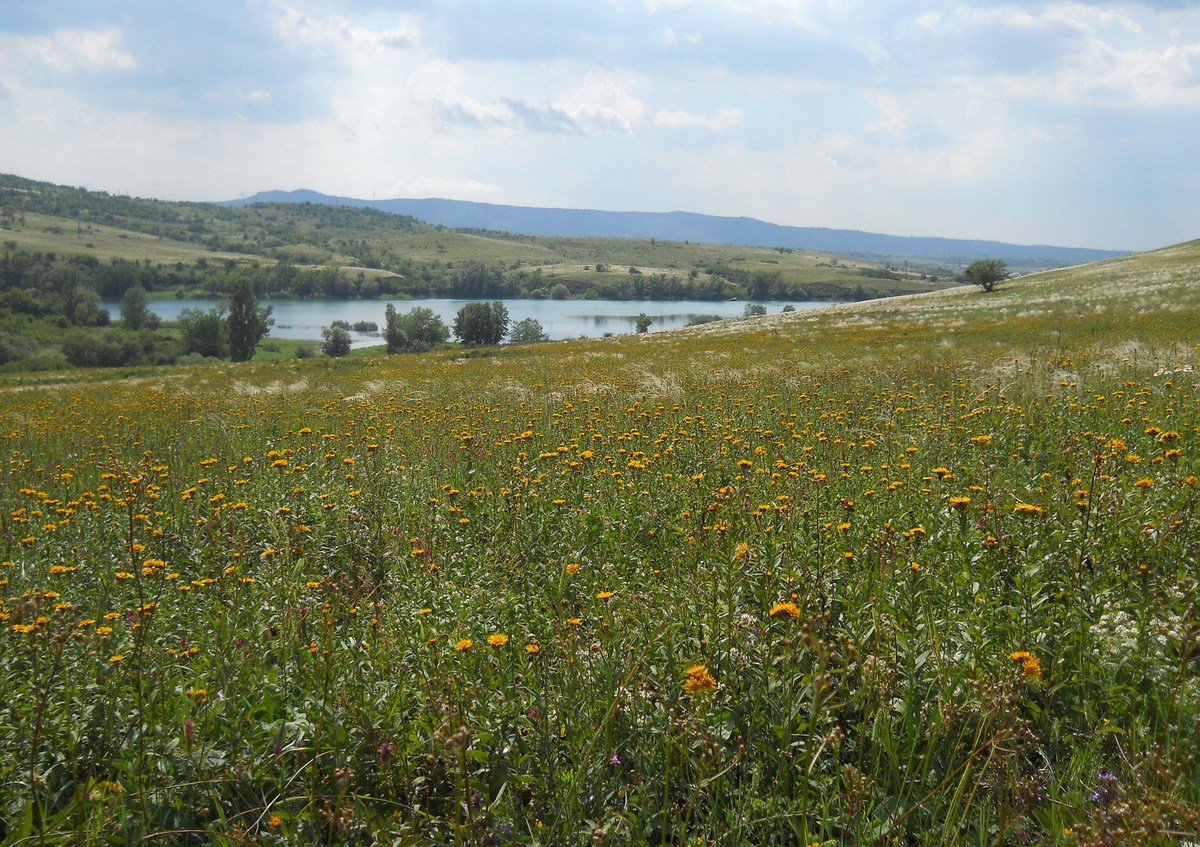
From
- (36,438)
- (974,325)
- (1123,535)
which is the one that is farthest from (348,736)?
(974,325)

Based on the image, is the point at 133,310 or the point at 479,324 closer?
the point at 479,324

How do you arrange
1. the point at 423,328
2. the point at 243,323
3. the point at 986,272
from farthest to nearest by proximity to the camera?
the point at 423,328, the point at 243,323, the point at 986,272

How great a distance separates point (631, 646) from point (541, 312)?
117611mm

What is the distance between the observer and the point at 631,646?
2.81 m

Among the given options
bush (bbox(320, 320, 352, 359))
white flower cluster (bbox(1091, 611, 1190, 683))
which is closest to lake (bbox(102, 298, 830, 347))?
bush (bbox(320, 320, 352, 359))

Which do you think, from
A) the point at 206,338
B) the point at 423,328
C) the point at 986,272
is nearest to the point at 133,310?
the point at 206,338

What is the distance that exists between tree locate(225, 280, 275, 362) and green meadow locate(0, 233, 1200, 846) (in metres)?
64.8

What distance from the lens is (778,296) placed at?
142m

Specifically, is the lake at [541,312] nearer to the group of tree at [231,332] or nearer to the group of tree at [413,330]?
the group of tree at [413,330]

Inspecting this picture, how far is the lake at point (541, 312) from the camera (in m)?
87.0

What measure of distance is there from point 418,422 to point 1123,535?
8133 mm

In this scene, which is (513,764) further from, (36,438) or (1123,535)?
(36,438)

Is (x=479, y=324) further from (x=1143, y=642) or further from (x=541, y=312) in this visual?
(x=1143, y=642)

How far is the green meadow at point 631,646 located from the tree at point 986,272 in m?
51.8
